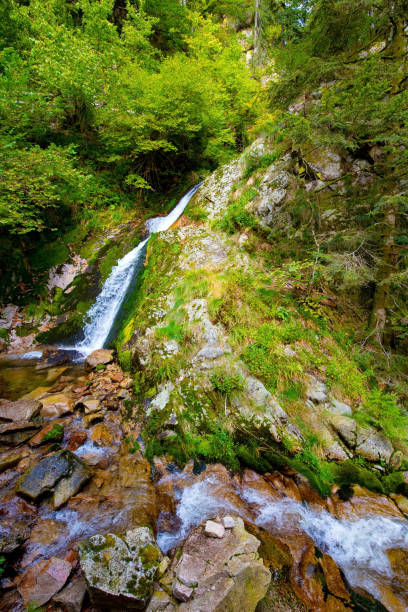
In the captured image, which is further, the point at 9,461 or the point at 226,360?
the point at 226,360

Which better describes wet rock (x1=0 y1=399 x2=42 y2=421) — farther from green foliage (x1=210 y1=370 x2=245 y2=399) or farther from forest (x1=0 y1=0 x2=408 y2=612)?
green foliage (x1=210 y1=370 x2=245 y2=399)

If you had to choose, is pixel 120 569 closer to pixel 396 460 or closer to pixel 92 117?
pixel 396 460

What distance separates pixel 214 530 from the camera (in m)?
2.76

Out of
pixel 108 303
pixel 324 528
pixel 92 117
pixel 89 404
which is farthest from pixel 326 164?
pixel 92 117

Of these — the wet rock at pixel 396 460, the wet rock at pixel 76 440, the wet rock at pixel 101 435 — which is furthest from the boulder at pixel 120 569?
the wet rock at pixel 396 460

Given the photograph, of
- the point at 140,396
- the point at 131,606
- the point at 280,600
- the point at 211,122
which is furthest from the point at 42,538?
the point at 211,122

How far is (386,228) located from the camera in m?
4.58

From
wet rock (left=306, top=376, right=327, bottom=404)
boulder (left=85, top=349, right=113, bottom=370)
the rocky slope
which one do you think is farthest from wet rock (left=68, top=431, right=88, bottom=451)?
wet rock (left=306, top=376, right=327, bottom=404)

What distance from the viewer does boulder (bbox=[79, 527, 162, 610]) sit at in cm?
225

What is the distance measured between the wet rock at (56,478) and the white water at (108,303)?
11.1 feet

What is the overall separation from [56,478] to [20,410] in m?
1.80

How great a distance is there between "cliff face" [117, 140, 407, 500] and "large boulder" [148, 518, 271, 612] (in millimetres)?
1222

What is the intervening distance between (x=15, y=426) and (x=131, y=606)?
3.29 metres

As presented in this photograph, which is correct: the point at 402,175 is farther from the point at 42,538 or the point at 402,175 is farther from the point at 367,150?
the point at 42,538
